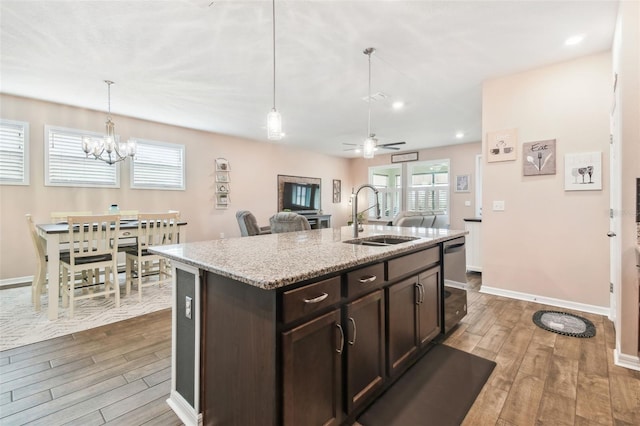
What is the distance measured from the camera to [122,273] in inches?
179

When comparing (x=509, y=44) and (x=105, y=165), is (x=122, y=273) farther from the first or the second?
(x=509, y=44)

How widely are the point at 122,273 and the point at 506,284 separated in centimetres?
553

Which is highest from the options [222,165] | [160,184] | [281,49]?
[281,49]

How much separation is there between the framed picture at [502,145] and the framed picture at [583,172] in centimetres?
51

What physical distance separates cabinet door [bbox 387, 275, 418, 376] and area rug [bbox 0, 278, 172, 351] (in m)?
2.59

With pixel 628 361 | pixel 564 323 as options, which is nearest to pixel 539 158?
pixel 564 323

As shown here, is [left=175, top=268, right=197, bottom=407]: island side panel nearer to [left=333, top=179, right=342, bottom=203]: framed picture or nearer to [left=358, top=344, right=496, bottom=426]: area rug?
[left=358, top=344, right=496, bottom=426]: area rug

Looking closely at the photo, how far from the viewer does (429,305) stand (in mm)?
2129

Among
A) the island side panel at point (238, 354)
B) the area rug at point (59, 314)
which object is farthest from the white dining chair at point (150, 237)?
the island side panel at point (238, 354)

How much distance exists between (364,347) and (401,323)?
412mm

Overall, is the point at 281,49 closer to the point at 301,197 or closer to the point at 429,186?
the point at 301,197

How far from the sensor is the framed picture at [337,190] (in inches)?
362

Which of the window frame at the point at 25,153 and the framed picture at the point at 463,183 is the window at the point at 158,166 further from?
the framed picture at the point at 463,183

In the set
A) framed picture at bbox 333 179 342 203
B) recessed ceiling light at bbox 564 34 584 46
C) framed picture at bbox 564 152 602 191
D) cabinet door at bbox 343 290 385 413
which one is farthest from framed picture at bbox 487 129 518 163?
framed picture at bbox 333 179 342 203
